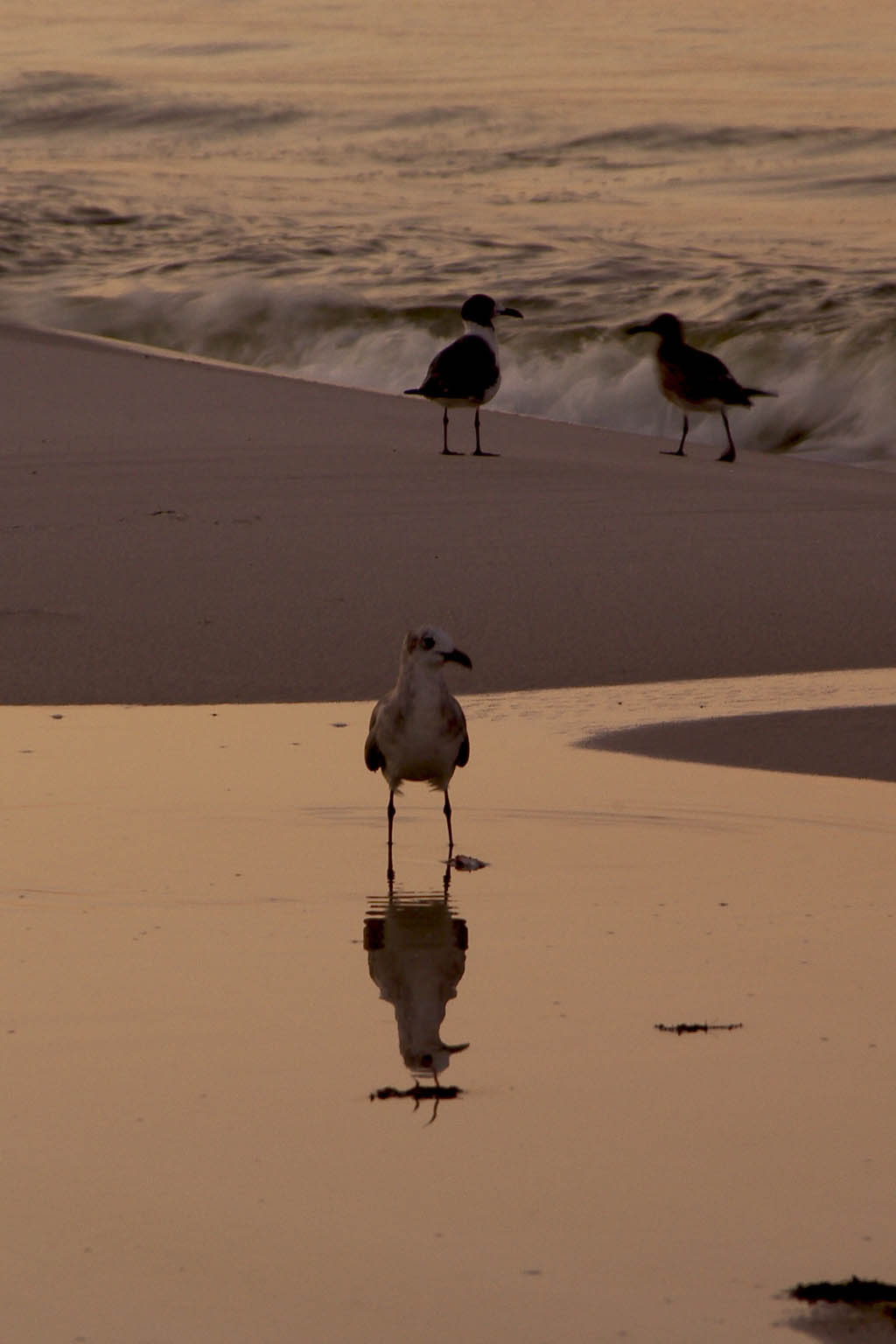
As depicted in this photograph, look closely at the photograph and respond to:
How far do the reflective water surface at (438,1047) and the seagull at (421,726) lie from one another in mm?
180

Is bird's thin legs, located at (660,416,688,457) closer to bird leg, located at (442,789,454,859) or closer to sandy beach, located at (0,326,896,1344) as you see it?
sandy beach, located at (0,326,896,1344)

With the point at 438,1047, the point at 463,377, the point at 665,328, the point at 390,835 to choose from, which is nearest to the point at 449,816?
the point at 390,835

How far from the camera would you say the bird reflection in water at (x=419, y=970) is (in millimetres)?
3996

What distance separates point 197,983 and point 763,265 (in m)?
17.5

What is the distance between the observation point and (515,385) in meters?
18.0

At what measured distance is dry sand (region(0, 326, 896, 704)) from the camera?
7.88 m

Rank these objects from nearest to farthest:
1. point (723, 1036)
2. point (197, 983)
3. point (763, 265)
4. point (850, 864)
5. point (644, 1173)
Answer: point (644, 1173), point (723, 1036), point (197, 983), point (850, 864), point (763, 265)

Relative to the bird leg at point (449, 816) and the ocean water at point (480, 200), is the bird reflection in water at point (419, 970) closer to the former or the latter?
the bird leg at point (449, 816)

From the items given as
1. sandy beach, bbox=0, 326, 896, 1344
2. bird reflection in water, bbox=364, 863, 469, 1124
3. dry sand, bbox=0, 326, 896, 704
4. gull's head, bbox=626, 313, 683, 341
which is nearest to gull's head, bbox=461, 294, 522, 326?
gull's head, bbox=626, 313, 683, 341

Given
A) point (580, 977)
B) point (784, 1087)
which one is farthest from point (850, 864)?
point (784, 1087)

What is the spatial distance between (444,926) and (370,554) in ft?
15.2

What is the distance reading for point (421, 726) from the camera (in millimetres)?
5840

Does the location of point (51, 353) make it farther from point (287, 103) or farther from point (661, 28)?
A: point (661, 28)

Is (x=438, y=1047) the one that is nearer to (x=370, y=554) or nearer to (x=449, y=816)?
(x=449, y=816)
